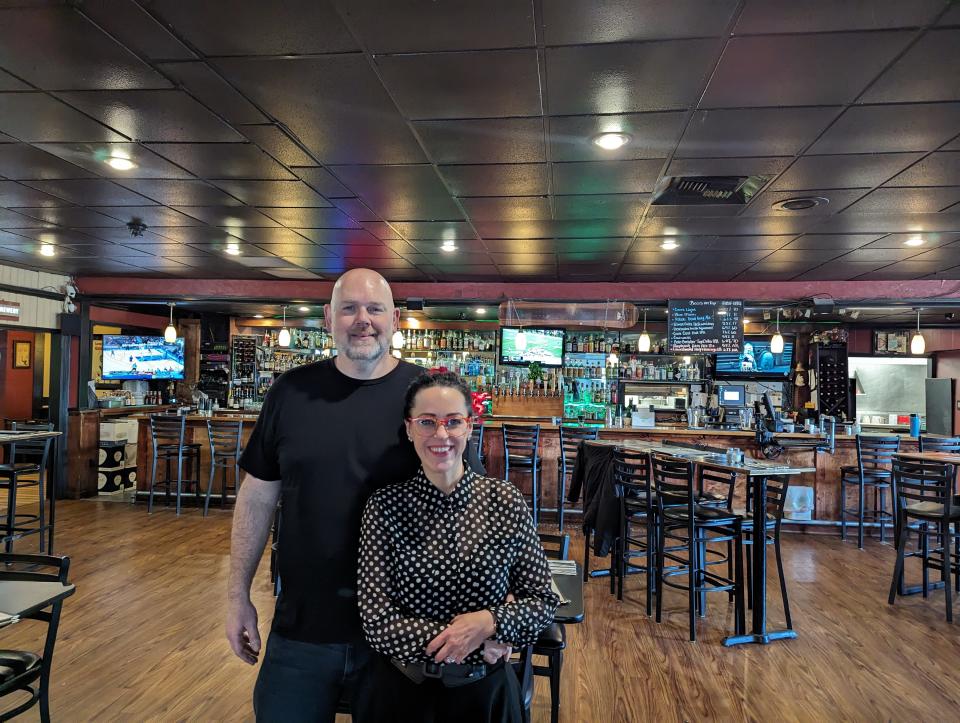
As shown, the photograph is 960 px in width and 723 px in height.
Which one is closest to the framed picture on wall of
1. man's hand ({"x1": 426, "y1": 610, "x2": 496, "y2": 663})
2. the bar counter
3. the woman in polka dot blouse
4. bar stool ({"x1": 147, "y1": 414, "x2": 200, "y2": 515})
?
the bar counter

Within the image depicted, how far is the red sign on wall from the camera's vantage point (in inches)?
301

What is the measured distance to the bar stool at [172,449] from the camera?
7395 mm

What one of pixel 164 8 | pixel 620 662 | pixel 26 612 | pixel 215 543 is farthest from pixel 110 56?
pixel 215 543

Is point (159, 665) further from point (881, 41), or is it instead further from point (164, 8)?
point (881, 41)

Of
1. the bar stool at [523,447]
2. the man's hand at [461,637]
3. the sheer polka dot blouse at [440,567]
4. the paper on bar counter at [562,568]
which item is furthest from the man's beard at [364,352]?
the bar stool at [523,447]

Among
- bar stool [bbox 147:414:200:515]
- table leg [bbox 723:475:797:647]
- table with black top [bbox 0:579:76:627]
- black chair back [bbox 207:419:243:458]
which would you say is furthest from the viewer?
black chair back [bbox 207:419:243:458]

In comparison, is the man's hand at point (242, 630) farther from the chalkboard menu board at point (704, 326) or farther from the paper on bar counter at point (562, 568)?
the chalkboard menu board at point (704, 326)

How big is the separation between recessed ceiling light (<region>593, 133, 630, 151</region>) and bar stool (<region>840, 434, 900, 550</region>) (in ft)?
15.9

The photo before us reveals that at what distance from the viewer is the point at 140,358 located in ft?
37.2

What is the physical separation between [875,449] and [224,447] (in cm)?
738

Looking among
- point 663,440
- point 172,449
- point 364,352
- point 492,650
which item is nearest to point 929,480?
point 663,440

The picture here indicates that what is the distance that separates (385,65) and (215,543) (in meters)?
5.04

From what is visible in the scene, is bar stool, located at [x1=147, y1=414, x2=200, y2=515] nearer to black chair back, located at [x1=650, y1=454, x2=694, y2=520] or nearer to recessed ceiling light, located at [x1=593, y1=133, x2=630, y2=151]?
black chair back, located at [x1=650, y1=454, x2=694, y2=520]

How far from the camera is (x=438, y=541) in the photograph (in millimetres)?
1601
